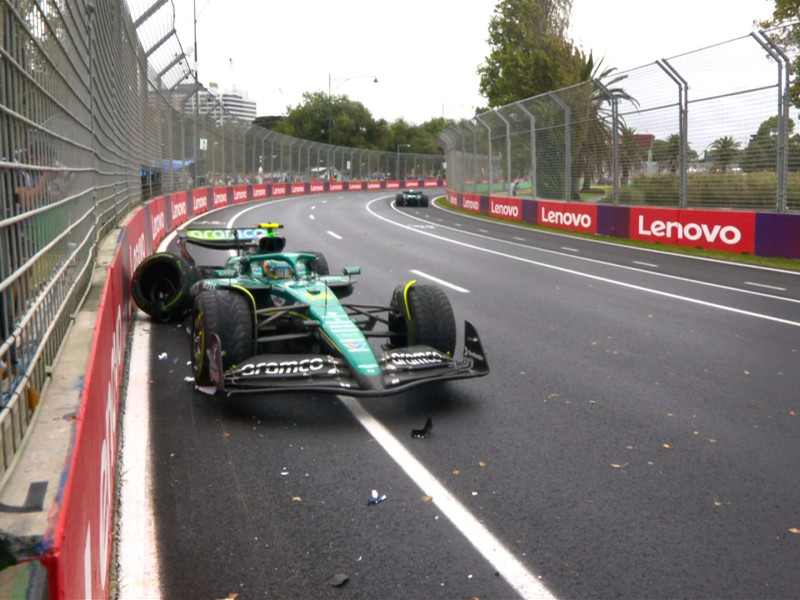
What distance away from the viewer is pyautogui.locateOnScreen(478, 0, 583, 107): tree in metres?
46.1

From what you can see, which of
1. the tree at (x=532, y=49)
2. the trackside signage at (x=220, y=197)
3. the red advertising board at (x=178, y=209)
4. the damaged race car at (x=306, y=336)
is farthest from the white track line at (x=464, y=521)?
the tree at (x=532, y=49)

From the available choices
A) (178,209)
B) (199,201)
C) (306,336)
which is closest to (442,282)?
(306,336)

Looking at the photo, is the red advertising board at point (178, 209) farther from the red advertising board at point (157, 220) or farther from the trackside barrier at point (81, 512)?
the trackside barrier at point (81, 512)

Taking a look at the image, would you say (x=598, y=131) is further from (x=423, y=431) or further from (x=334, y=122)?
(x=334, y=122)

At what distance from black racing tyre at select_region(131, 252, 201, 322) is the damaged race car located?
965 millimetres

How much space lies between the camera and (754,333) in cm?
905

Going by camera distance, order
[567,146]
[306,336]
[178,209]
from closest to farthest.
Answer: [306,336], [567,146], [178,209]

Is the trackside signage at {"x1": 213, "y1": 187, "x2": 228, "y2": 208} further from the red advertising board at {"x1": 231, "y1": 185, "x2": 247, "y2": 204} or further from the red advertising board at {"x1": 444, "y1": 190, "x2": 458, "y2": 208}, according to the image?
the red advertising board at {"x1": 444, "y1": 190, "x2": 458, "y2": 208}

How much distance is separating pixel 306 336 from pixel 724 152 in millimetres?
13858

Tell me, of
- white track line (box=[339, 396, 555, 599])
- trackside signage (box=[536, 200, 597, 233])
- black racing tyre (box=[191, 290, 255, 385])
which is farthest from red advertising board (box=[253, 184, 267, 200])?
white track line (box=[339, 396, 555, 599])

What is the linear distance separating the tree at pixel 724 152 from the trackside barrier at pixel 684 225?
949mm

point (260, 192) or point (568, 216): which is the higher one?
point (260, 192)

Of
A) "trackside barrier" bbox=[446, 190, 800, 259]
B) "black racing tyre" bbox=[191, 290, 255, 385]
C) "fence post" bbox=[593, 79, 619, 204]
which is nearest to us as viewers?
"black racing tyre" bbox=[191, 290, 255, 385]

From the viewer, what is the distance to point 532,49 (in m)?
49.6
